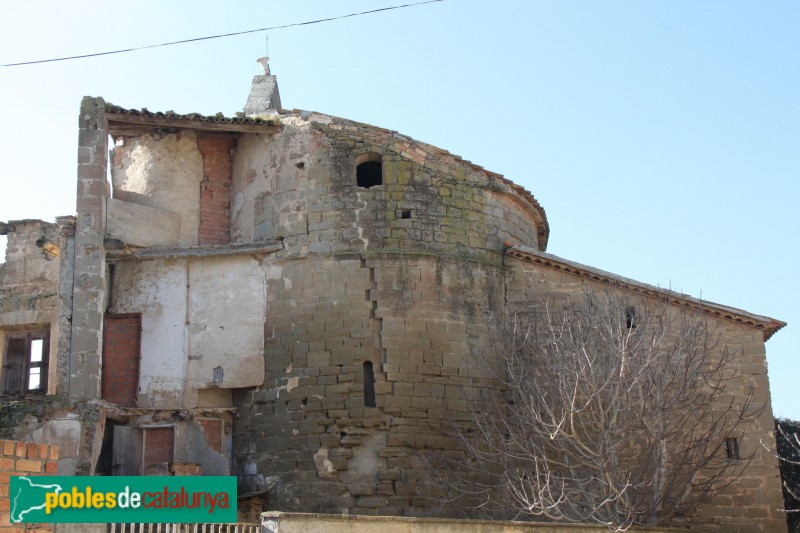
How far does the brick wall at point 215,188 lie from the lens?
18.8 meters

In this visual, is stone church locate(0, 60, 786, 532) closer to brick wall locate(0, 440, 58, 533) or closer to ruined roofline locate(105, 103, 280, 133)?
ruined roofline locate(105, 103, 280, 133)

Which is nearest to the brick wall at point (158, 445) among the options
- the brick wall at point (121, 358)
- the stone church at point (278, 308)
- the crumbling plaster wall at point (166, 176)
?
the stone church at point (278, 308)

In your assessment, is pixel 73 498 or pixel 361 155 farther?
pixel 361 155

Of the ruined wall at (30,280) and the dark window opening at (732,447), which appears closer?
the dark window opening at (732,447)

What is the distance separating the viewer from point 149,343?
17.7 m

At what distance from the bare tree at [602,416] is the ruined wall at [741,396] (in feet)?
0.52

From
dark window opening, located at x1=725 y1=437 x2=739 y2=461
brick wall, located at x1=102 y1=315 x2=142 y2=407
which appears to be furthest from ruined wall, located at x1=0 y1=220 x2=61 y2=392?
dark window opening, located at x1=725 y1=437 x2=739 y2=461

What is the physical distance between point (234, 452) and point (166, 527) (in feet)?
26.9

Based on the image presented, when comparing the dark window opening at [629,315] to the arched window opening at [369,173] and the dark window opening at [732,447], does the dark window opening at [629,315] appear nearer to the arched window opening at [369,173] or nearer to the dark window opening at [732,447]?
the dark window opening at [732,447]

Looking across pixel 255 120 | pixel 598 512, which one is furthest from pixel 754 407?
pixel 255 120

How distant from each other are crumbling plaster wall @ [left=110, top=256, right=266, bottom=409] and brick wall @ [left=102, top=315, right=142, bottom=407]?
14 centimetres

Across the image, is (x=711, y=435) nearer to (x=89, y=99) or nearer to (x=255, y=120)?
(x=255, y=120)

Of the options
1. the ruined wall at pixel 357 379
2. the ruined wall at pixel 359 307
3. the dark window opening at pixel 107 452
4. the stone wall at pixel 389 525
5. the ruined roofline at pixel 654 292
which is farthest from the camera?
the ruined roofline at pixel 654 292

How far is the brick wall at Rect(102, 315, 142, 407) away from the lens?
17.5 m
